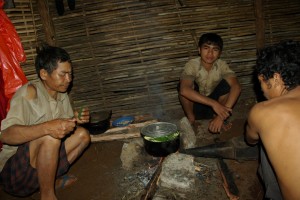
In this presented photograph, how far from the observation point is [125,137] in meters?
4.72

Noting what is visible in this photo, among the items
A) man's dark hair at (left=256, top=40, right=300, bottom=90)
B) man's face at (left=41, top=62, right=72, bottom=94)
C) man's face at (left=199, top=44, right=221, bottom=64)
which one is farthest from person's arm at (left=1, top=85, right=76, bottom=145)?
man's face at (left=199, top=44, right=221, bottom=64)

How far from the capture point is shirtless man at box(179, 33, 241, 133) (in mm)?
4762

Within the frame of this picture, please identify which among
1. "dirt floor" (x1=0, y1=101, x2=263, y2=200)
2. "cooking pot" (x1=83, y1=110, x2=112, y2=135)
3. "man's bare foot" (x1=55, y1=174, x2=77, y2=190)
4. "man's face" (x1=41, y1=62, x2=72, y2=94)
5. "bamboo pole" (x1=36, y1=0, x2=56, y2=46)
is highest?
"bamboo pole" (x1=36, y1=0, x2=56, y2=46)

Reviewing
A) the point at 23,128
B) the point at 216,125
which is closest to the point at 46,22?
the point at 23,128

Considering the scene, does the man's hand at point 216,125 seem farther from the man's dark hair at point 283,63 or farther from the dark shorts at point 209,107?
the man's dark hair at point 283,63

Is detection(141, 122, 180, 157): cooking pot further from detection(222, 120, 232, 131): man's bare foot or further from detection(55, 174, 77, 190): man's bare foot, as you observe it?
detection(222, 120, 232, 131): man's bare foot

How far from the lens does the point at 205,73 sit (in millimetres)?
5172

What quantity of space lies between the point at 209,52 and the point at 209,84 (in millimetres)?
781

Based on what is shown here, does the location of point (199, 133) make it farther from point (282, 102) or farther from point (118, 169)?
point (282, 102)

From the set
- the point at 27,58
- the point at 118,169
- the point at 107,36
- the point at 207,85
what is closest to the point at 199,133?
the point at 207,85

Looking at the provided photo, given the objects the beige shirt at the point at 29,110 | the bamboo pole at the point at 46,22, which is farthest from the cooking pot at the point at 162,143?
the bamboo pole at the point at 46,22

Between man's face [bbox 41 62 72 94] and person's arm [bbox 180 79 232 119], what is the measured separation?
2389 millimetres

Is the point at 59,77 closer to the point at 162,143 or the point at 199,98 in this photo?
the point at 162,143

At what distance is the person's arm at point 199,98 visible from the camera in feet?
15.0
